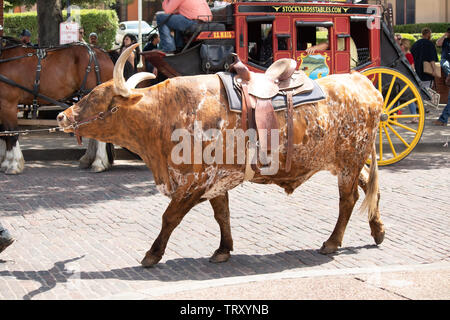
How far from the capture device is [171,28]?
11.1 m

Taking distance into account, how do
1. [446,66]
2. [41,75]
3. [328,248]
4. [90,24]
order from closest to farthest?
[328,248] → [41,75] → [446,66] → [90,24]

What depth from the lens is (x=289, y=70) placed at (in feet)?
20.8

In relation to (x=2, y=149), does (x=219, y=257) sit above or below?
below

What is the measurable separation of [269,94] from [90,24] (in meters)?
29.5

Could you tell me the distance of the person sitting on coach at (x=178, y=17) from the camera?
11.0 meters

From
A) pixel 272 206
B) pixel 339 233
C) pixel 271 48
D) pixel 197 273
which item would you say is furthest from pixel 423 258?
pixel 271 48

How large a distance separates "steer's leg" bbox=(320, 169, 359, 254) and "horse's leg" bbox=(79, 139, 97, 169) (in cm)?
558

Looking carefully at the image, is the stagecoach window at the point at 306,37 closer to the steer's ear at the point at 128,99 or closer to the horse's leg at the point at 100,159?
the horse's leg at the point at 100,159

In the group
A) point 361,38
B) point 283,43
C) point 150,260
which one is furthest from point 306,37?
point 150,260

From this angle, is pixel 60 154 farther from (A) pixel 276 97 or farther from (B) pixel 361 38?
(A) pixel 276 97

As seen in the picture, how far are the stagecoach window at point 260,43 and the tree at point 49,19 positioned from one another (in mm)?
5861

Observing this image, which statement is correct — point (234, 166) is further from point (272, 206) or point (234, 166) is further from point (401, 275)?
point (272, 206)

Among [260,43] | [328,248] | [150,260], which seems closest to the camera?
[150,260]

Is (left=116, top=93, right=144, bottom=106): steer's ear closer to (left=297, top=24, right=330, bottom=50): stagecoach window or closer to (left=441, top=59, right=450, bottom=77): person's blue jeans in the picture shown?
(left=297, top=24, right=330, bottom=50): stagecoach window
